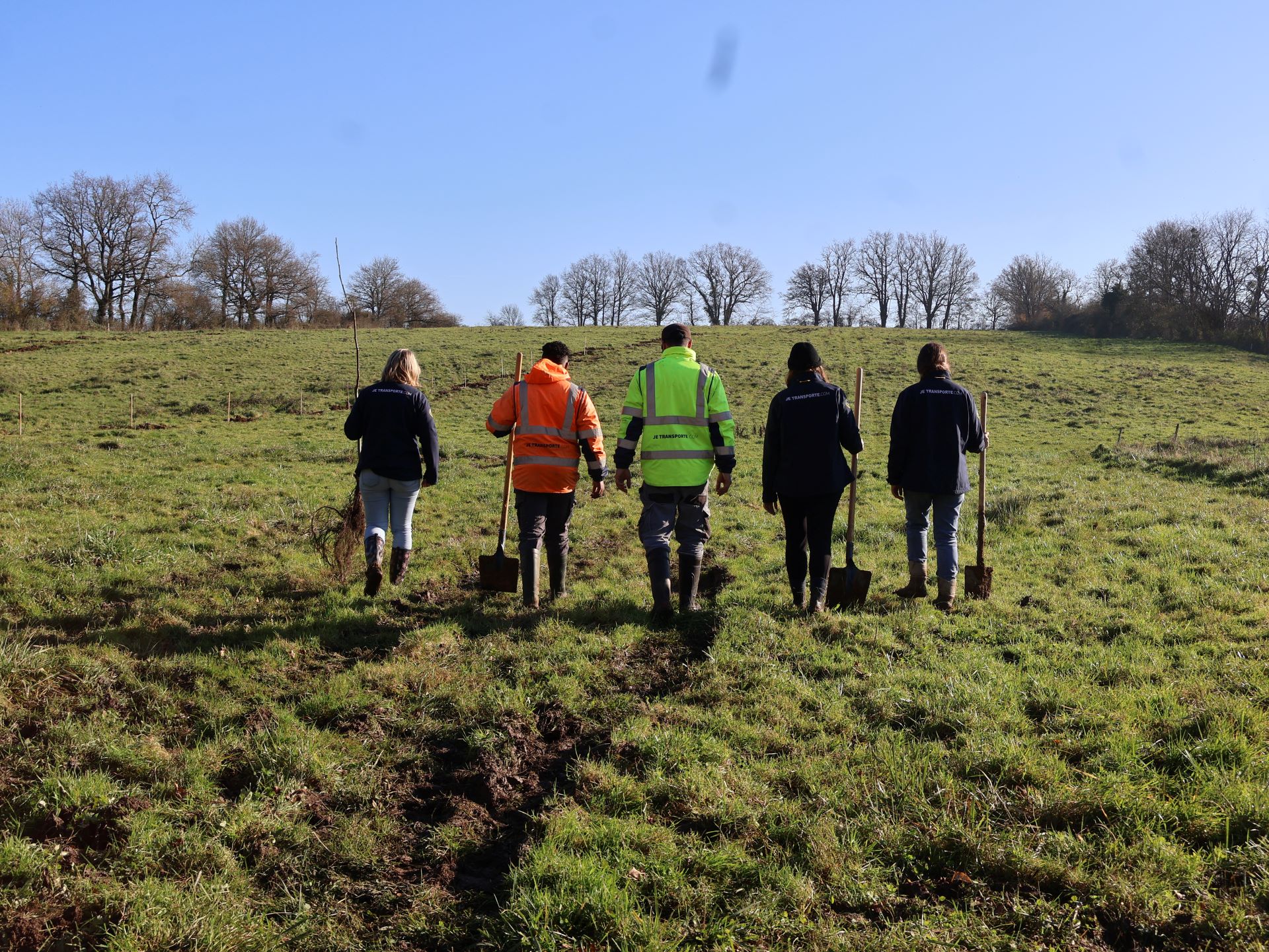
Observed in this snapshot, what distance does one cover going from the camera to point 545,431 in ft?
21.2

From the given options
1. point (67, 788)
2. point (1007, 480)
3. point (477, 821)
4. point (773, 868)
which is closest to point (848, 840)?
point (773, 868)

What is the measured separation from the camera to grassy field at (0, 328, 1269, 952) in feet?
9.88

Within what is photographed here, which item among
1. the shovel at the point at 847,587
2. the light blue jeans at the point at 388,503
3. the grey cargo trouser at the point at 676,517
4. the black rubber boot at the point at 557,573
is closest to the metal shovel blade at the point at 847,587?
the shovel at the point at 847,587

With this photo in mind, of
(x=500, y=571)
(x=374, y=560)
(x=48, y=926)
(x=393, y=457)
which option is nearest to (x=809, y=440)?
(x=500, y=571)

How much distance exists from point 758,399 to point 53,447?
73.8ft

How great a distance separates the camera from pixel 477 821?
3.73m

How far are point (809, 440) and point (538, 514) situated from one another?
8.07 ft

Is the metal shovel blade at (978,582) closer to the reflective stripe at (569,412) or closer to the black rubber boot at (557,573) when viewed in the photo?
the black rubber boot at (557,573)

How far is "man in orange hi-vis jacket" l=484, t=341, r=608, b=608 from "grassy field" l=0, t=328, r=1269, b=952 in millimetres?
833

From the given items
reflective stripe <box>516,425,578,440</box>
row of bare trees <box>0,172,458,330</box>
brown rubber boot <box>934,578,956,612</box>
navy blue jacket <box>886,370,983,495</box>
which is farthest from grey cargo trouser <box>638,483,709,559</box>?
row of bare trees <box>0,172,458,330</box>

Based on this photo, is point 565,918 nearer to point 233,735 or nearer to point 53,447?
point 233,735

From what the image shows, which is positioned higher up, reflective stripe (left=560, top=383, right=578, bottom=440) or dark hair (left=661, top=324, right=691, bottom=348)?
dark hair (left=661, top=324, right=691, bottom=348)

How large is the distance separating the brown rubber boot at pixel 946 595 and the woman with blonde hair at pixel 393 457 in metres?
4.71

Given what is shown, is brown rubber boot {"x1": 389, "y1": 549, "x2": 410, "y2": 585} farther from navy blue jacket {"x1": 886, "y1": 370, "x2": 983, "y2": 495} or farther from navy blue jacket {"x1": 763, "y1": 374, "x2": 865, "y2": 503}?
navy blue jacket {"x1": 886, "y1": 370, "x2": 983, "y2": 495}
